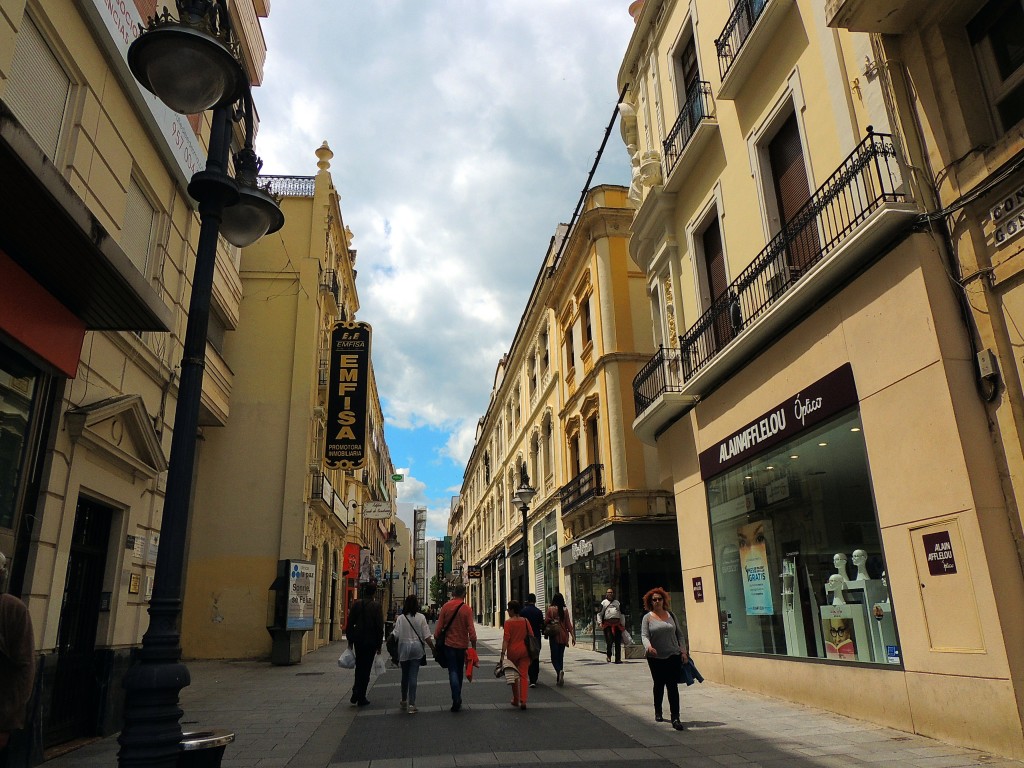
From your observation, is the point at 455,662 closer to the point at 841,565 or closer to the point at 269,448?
the point at 841,565

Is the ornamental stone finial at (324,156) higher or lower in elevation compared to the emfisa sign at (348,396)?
higher

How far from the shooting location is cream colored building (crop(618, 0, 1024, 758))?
6672 millimetres

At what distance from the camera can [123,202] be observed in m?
9.27

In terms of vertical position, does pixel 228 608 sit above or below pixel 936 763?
above

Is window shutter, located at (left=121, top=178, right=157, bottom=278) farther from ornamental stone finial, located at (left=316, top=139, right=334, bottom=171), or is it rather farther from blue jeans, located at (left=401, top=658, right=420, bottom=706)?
ornamental stone finial, located at (left=316, top=139, right=334, bottom=171)

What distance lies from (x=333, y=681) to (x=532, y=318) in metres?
18.5

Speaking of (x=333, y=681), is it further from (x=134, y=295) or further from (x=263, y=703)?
(x=134, y=295)

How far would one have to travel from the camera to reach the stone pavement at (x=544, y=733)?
661cm

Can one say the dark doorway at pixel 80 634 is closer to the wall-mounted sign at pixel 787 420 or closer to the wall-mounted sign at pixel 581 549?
the wall-mounted sign at pixel 787 420

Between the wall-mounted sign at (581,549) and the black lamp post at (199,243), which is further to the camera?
the wall-mounted sign at (581,549)

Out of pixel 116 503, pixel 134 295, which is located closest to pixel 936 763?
pixel 134 295

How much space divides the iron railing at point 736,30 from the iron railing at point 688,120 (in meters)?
0.63

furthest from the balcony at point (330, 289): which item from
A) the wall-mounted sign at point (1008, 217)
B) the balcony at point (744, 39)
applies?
the wall-mounted sign at point (1008, 217)

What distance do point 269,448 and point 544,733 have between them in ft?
48.4
